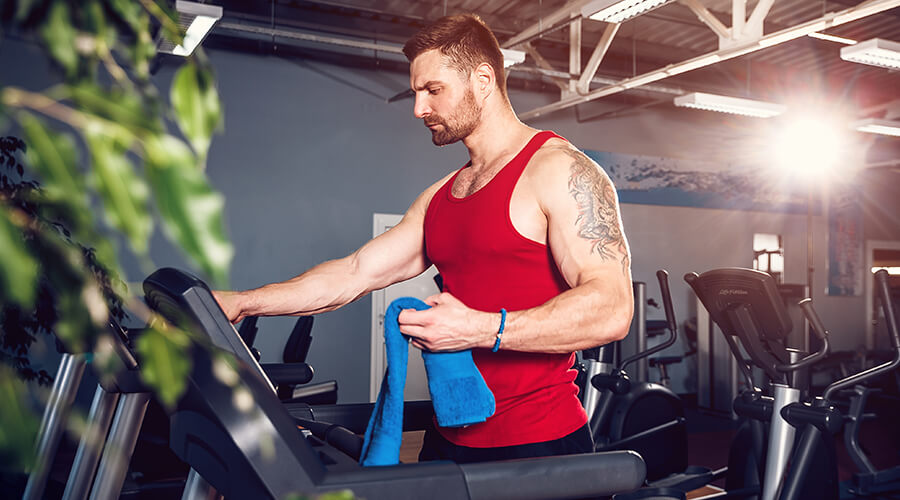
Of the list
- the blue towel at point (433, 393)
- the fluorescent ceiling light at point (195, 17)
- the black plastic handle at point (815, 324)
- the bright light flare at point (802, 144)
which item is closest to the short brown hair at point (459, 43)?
the blue towel at point (433, 393)

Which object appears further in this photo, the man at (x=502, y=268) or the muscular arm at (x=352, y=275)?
the muscular arm at (x=352, y=275)

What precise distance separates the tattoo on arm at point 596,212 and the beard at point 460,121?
268 millimetres

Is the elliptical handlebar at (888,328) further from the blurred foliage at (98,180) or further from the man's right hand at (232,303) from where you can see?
the blurred foliage at (98,180)

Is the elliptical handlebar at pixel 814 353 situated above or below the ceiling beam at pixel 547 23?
below

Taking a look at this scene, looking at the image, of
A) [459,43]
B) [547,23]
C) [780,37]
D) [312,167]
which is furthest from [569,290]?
[312,167]

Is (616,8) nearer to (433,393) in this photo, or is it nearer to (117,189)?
(433,393)

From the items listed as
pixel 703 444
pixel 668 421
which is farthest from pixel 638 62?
pixel 668 421

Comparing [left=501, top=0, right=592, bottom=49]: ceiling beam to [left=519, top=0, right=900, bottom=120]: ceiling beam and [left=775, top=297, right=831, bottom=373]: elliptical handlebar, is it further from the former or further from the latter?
[left=775, top=297, right=831, bottom=373]: elliptical handlebar

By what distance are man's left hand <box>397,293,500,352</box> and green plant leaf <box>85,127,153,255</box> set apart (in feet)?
2.61

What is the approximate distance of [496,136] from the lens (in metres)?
1.56

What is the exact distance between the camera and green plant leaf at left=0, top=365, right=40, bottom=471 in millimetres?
298

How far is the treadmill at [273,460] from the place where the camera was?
84 cm

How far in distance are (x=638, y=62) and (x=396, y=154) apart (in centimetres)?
250

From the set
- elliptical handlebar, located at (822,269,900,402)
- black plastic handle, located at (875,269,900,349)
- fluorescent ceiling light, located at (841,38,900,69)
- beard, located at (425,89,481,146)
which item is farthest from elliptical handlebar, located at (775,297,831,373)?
fluorescent ceiling light, located at (841,38,900,69)
